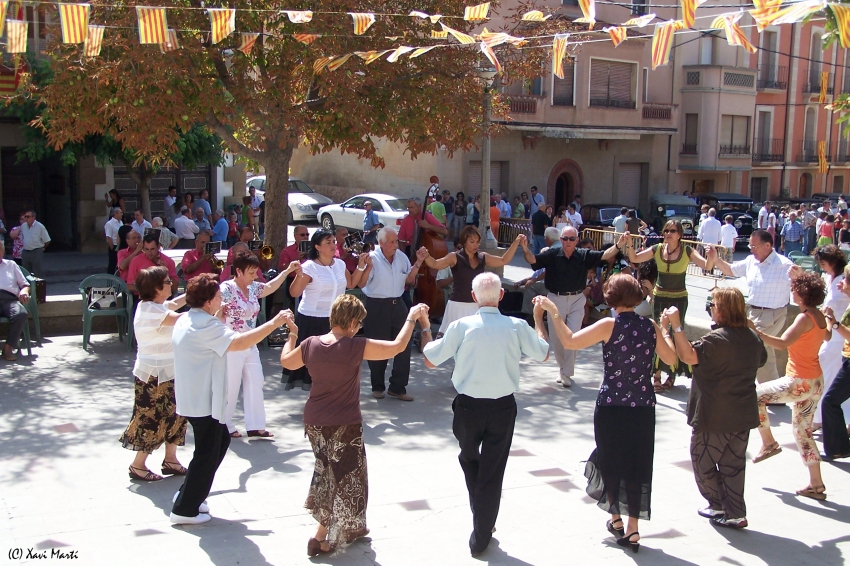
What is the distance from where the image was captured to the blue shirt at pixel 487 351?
16.8ft

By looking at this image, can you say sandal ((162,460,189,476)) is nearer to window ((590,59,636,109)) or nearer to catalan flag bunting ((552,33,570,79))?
catalan flag bunting ((552,33,570,79))

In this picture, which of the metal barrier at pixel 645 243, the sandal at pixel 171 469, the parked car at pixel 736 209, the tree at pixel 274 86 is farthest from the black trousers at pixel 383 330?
the parked car at pixel 736 209

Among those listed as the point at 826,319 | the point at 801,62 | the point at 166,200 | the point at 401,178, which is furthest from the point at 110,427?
the point at 801,62

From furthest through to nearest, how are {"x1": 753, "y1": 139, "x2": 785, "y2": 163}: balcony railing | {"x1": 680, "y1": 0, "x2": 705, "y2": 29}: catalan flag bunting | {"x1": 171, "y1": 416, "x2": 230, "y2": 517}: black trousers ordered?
{"x1": 753, "y1": 139, "x2": 785, "y2": 163}: balcony railing < {"x1": 680, "y1": 0, "x2": 705, "y2": 29}: catalan flag bunting < {"x1": 171, "y1": 416, "x2": 230, "y2": 517}: black trousers

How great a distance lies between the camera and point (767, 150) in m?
38.9

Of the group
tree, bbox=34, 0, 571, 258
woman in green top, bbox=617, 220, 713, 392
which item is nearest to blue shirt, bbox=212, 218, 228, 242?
tree, bbox=34, 0, 571, 258

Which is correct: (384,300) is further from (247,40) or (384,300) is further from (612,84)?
(612,84)

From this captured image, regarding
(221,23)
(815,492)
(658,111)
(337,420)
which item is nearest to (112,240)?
(221,23)

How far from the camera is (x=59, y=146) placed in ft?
36.9

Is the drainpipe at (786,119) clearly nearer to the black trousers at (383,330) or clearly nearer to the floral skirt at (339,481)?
the black trousers at (383,330)

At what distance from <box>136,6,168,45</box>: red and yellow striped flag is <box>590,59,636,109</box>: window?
78.0 ft

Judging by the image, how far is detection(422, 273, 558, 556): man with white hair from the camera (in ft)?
16.8

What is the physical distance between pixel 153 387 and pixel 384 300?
3.05 metres

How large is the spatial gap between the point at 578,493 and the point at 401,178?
22993 mm
